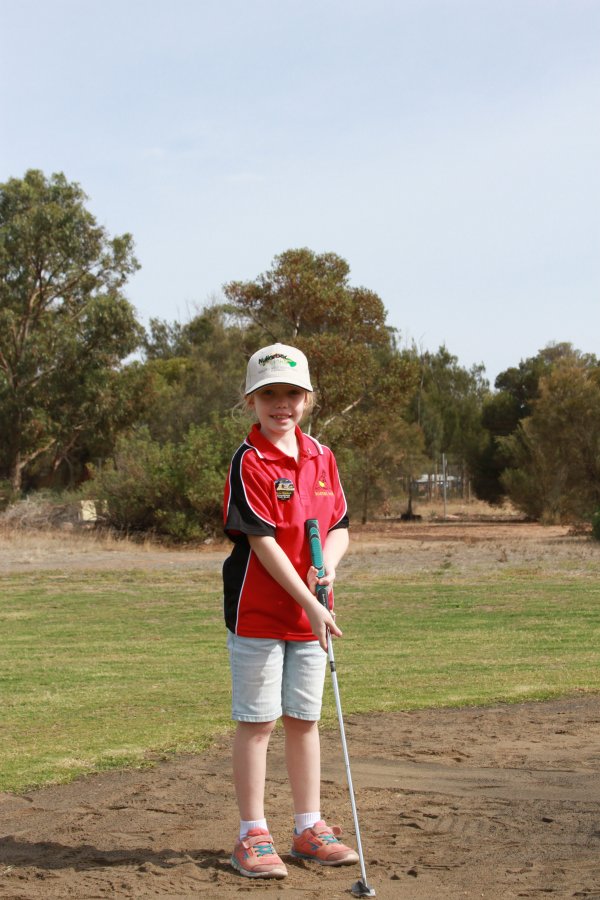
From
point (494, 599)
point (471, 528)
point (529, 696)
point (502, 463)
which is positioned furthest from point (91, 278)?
point (529, 696)

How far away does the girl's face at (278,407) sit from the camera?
4590mm

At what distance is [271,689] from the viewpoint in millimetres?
4406

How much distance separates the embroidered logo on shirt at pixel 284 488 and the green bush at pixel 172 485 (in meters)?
26.4

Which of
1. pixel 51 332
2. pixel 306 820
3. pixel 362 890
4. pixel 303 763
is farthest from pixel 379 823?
pixel 51 332

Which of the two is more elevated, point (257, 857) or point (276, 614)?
point (276, 614)

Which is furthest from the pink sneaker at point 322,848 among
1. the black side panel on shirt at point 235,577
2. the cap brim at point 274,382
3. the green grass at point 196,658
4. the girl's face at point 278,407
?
the green grass at point 196,658

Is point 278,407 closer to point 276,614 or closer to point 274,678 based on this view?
point 276,614

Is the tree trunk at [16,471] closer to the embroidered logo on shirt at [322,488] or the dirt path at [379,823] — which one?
the dirt path at [379,823]

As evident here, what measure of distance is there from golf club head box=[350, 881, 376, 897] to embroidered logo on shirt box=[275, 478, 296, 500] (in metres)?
1.50

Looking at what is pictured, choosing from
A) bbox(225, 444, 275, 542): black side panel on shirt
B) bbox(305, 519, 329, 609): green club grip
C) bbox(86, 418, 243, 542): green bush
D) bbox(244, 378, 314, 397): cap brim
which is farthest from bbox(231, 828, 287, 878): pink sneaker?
bbox(86, 418, 243, 542): green bush

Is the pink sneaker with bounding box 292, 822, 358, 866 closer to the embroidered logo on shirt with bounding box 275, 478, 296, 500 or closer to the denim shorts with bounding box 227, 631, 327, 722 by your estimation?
the denim shorts with bounding box 227, 631, 327, 722

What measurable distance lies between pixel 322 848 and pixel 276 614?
0.96 metres

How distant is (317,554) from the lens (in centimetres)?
443

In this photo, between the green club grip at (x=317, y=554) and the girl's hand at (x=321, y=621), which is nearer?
the girl's hand at (x=321, y=621)
